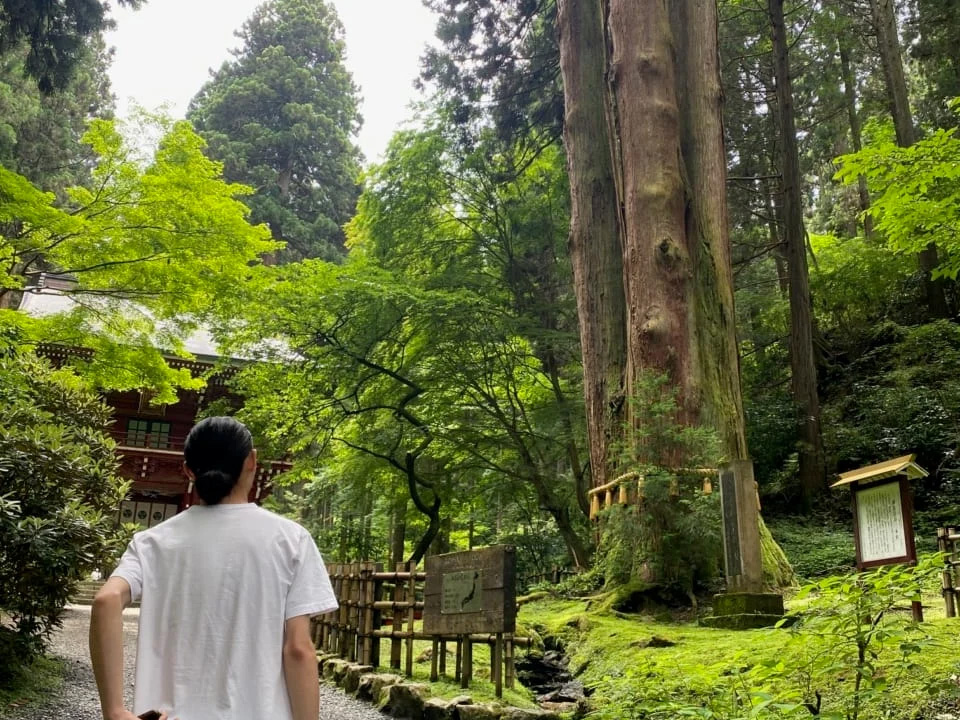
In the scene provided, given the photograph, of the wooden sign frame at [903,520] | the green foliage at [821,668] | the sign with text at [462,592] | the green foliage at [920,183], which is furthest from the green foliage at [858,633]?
the green foliage at [920,183]

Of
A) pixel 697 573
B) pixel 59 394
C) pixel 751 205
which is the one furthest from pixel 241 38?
pixel 697 573

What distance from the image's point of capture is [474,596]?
19.0 feet

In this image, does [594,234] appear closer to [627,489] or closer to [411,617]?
[627,489]

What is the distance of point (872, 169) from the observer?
9047 mm

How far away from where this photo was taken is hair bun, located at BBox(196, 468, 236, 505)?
1.83 metres

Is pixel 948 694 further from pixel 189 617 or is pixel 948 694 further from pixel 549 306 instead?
pixel 549 306

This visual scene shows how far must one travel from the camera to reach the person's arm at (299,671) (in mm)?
1700

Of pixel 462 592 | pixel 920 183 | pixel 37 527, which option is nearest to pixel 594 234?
pixel 920 183

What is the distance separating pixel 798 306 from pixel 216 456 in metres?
12.5

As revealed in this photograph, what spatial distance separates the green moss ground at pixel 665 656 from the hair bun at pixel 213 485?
208 cm

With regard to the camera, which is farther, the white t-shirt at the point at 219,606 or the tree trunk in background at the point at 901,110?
the tree trunk in background at the point at 901,110

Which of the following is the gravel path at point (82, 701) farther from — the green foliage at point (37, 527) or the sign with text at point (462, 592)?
the sign with text at point (462, 592)

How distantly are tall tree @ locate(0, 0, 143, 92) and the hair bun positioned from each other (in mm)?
10255

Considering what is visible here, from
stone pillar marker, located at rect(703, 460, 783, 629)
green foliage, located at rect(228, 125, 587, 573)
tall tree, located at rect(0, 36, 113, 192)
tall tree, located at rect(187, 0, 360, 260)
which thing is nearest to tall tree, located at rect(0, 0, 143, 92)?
green foliage, located at rect(228, 125, 587, 573)
